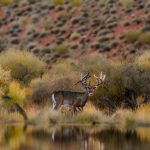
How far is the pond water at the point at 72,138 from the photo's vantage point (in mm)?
17359

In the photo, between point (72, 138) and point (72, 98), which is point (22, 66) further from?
point (72, 138)

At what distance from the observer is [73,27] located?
5897 centimetres

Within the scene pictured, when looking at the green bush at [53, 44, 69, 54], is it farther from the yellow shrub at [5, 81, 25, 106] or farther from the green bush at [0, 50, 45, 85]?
the yellow shrub at [5, 81, 25, 106]

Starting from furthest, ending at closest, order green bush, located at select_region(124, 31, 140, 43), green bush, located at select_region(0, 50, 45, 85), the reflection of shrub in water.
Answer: green bush, located at select_region(124, 31, 140, 43) < green bush, located at select_region(0, 50, 45, 85) < the reflection of shrub in water

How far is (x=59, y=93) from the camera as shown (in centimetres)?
2823

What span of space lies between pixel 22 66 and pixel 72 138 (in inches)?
701

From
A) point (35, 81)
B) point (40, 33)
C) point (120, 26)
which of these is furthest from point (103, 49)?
point (35, 81)

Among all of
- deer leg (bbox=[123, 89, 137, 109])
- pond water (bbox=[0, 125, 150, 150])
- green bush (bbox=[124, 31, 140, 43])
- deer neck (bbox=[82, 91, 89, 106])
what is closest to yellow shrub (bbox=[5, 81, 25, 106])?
pond water (bbox=[0, 125, 150, 150])

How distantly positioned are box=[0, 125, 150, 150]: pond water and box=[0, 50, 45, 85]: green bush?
12009mm

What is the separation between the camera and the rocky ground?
174ft

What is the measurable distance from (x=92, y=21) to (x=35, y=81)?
26.7 metres

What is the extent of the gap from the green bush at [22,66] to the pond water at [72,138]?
12009mm

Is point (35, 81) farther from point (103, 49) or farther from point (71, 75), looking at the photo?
point (103, 49)

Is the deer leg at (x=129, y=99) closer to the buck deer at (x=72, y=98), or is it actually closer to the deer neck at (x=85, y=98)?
the buck deer at (x=72, y=98)
